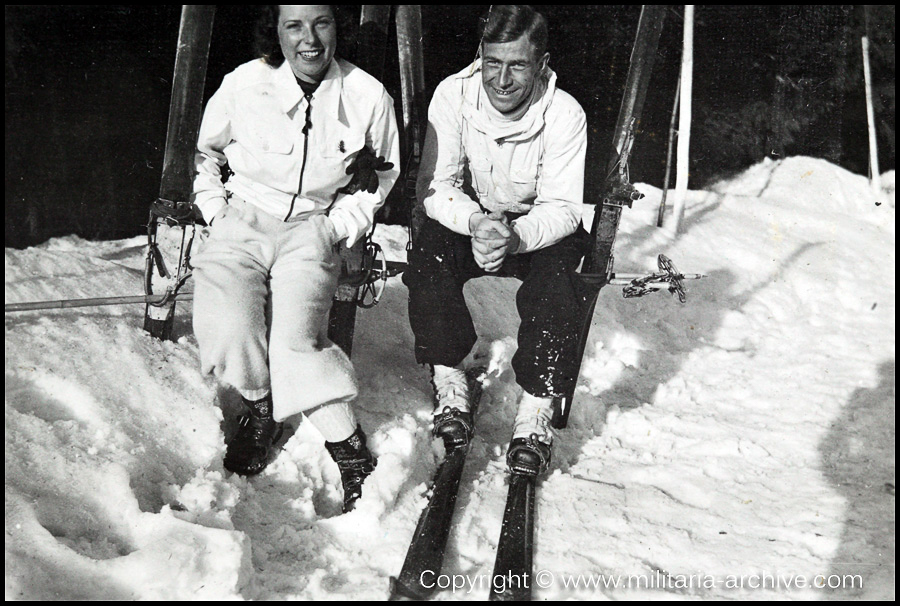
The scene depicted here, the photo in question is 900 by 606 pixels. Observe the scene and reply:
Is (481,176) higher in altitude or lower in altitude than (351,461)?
higher

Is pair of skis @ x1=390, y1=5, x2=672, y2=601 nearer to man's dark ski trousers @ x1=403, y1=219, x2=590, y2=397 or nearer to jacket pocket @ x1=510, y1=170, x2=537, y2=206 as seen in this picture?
man's dark ski trousers @ x1=403, y1=219, x2=590, y2=397

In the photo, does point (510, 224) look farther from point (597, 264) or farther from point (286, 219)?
point (286, 219)

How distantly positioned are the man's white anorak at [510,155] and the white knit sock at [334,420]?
880 millimetres

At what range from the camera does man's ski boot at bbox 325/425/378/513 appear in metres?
2.26

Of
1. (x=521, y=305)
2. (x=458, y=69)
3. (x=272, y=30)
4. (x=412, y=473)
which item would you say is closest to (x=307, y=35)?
(x=272, y=30)

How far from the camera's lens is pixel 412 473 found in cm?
244

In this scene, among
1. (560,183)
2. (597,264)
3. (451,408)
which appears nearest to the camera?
(451,408)

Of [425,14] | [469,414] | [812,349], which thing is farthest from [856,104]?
[469,414]

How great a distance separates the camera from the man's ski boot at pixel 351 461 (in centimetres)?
226

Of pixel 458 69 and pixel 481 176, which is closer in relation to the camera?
pixel 481 176

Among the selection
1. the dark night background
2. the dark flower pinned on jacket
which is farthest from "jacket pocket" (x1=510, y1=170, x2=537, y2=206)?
the dark flower pinned on jacket

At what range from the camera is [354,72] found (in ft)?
8.13

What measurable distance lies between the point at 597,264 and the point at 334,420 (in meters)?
1.33

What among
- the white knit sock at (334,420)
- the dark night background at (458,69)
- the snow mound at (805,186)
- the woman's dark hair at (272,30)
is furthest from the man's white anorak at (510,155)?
the snow mound at (805,186)
